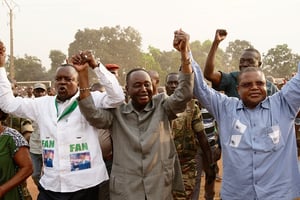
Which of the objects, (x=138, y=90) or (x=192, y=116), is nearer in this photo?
(x=138, y=90)

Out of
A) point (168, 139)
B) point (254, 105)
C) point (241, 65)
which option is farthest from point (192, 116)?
point (254, 105)

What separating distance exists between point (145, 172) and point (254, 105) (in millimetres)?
913

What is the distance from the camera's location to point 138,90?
307cm

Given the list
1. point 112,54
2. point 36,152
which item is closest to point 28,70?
point 112,54

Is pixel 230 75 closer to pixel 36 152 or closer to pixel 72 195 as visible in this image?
pixel 72 195

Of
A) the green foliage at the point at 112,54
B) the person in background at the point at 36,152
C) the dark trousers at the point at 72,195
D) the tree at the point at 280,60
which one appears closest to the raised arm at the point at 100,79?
the dark trousers at the point at 72,195

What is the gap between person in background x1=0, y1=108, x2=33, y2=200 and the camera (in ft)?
9.42

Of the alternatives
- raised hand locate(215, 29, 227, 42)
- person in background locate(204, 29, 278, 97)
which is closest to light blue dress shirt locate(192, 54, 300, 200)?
raised hand locate(215, 29, 227, 42)

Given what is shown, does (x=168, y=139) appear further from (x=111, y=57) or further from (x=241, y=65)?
(x=111, y=57)

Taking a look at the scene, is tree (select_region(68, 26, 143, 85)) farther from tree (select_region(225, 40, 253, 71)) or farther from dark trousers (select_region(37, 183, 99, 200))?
dark trousers (select_region(37, 183, 99, 200))

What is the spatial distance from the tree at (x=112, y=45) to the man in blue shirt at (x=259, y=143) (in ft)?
162

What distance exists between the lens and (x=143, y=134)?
9.97ft

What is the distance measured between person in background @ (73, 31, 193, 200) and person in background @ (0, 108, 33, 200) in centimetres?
52

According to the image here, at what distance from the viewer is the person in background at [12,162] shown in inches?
113
